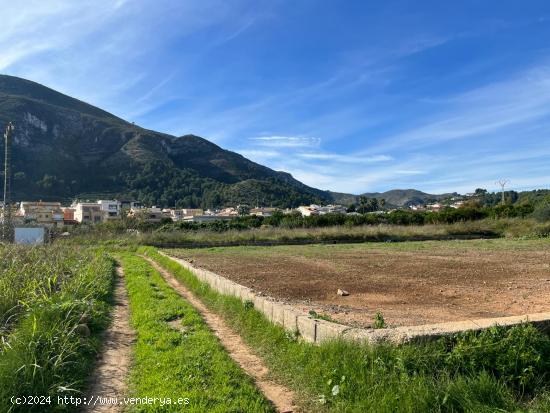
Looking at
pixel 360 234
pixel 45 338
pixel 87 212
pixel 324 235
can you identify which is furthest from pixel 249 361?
pixel 87 212

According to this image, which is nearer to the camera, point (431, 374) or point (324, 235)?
point (431, 374)

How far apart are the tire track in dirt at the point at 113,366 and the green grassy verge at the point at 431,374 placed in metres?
1.67

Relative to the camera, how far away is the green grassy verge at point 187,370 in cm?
388

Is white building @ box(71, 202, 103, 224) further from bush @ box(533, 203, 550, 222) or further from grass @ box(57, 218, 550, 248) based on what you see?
bush @ box(533, 203, 550, 222)

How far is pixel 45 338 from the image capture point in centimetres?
503

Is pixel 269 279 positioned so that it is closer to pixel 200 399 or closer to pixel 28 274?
pixel 28 274

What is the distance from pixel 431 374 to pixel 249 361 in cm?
221

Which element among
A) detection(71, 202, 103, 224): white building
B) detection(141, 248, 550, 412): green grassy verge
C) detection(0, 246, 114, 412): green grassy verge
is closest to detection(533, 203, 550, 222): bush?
detection(141, 248, 550, 412): green grassy verge

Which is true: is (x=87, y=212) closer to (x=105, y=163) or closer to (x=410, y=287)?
(x=105, y=163)

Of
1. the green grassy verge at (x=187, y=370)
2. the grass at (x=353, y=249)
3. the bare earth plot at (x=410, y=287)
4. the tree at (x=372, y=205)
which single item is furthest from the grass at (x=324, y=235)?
the tree at (x=372, y=205)

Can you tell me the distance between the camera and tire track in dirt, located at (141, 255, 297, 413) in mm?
4090

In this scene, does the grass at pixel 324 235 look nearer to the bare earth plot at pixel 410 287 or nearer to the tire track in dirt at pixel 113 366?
the bare earth plot at pixel 410 287

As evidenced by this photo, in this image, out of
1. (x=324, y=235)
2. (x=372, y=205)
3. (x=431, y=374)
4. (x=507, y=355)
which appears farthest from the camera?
(x=372, y=205)

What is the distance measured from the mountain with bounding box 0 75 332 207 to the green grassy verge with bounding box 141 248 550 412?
91.1m
